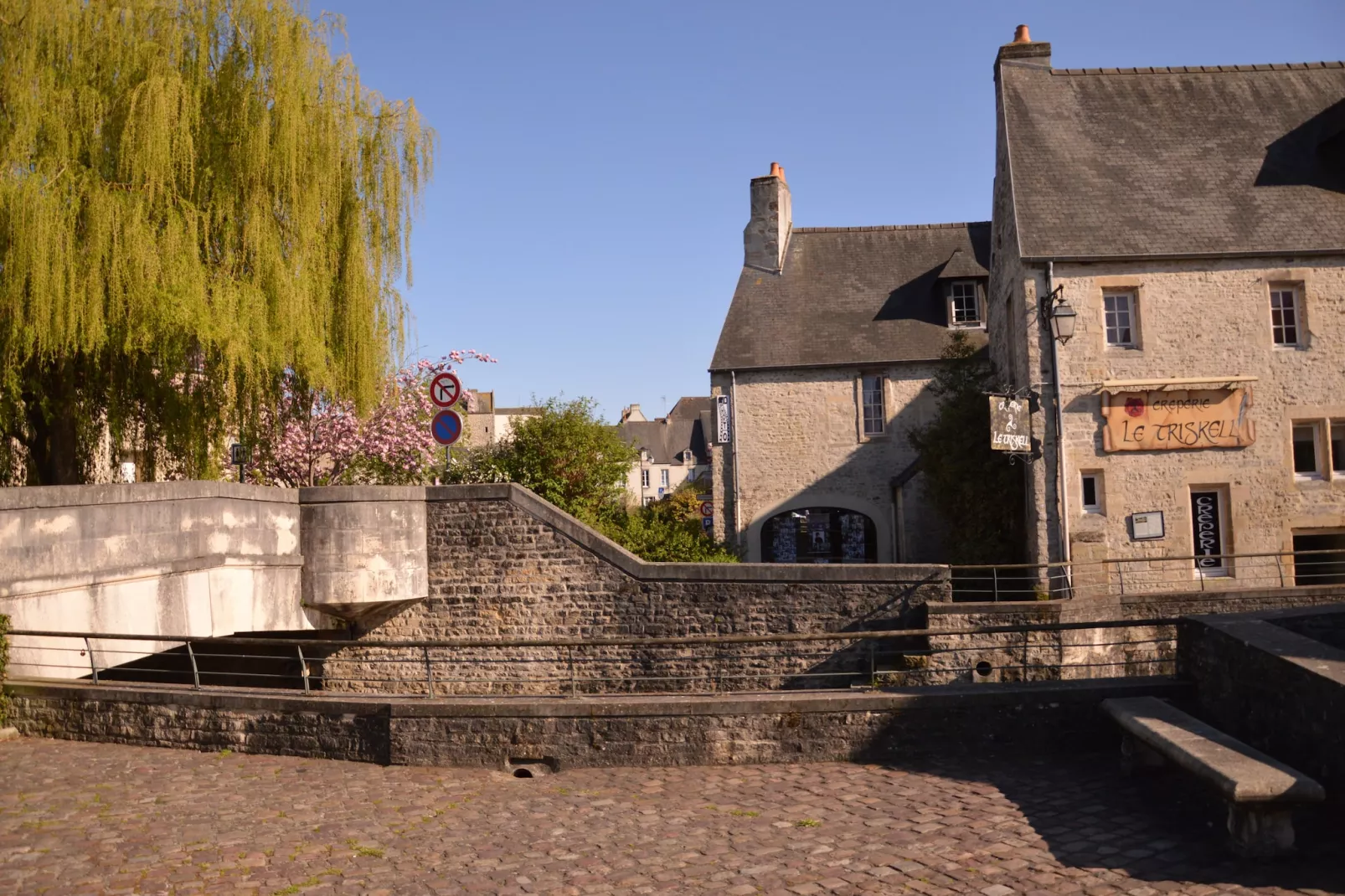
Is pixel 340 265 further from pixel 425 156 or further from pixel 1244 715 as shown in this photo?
pixel 1244 715

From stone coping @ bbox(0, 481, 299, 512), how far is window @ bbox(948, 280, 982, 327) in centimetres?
1713

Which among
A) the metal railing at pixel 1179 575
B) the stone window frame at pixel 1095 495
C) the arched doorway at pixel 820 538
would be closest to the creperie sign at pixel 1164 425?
the stone window frame at pixel 1095 495

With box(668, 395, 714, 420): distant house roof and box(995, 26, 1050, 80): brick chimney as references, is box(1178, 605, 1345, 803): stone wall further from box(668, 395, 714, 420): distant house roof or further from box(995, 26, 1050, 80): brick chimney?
box(668, 395, 714, 420): distant house roof

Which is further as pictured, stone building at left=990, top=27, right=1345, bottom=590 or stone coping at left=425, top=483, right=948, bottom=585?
stone building at left=990, top=27, right=1345, bottom=590

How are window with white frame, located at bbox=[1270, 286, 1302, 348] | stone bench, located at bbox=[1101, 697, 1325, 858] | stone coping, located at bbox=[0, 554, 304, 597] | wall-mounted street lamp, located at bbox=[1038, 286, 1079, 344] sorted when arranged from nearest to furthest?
1. stone bench, located at bbox=[1101, 697, 1325, 858]
2. stone coping, located at bbox=[0, 554, 304, 597]
3. wall-mounted street lamp, located at bbox=[1038, 286, 1079, 344]
4. window with white frame, located at bbox=[1270, 286, 1302, 348]

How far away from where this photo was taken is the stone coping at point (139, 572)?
1063cm

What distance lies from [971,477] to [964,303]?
758 centimetres

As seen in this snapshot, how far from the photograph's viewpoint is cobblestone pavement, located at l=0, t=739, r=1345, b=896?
19.5 ft

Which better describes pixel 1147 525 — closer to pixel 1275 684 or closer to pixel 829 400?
pixel 829 400

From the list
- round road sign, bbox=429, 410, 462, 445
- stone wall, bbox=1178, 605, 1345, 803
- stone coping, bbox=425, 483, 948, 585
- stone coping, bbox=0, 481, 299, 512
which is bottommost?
stone wall, bbox=1178, 605, 1345, 803

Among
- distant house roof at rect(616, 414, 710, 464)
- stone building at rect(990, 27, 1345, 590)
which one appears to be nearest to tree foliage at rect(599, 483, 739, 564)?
stone building at rect(990, 27, 1345, 590)

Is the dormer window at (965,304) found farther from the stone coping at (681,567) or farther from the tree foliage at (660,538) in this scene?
the stone coping at (681,567)

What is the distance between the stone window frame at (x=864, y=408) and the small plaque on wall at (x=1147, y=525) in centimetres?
778


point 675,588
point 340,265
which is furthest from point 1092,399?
point 340,265
